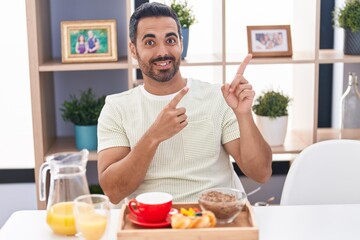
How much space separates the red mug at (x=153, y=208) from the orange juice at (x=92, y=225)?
105 mm

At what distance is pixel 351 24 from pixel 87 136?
1298 millimetres

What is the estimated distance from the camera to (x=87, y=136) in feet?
9.16

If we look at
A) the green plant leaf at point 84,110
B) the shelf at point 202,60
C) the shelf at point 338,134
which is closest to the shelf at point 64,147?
the green plant leaf at point 84,110

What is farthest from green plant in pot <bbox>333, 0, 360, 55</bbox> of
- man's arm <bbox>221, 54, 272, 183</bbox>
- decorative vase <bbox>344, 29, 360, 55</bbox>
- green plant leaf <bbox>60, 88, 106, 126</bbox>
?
green plant leaf <bbox>60, 88, 106, 126</bbox>

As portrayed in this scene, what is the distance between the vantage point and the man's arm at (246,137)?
1.87m

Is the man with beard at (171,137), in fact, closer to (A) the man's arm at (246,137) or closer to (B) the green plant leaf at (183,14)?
(A) the man's arm at (246,137)

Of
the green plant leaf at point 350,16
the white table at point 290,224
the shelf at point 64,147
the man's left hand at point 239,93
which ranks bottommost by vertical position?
the shelf at point 64,147

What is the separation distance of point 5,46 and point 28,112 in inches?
14.0

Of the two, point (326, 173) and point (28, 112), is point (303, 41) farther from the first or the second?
point (28, 112)

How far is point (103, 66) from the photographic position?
2.67 metres

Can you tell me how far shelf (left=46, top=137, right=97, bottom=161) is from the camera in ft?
9.03

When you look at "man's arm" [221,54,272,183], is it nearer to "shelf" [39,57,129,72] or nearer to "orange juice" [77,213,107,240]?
"orange juice" [77,213,107,240]

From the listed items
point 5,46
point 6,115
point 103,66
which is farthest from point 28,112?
point 103,66

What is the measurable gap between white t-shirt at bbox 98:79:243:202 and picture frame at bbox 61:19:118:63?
25.0 inches
